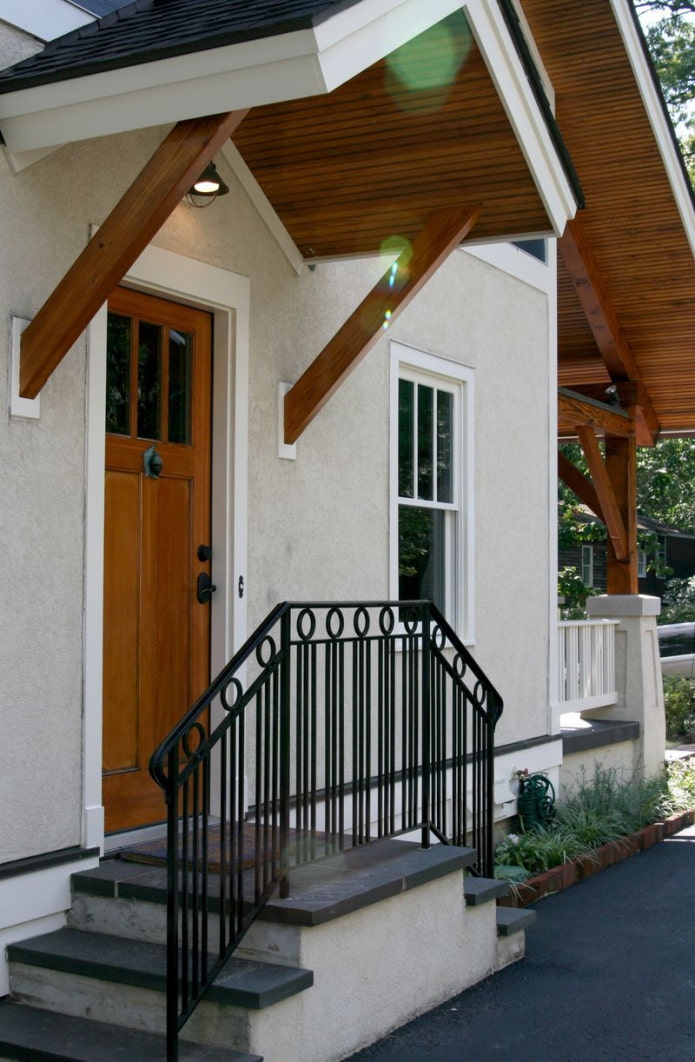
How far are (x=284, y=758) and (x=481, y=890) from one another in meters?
1.61

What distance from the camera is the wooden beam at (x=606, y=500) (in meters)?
11.3

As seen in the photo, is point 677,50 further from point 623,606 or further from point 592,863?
point 592,863

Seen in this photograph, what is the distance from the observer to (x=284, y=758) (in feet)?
14.6

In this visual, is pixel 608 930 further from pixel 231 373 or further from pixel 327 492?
pixel 231 373

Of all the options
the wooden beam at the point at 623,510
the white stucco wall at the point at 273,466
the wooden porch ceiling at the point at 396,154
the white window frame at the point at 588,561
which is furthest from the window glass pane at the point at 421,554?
the white window frame at the point at 588,561

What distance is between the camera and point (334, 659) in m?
4.91

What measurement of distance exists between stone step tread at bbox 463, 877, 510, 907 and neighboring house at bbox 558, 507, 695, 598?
19.1m

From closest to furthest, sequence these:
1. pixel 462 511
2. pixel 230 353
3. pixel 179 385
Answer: pixel 179 385
pixel 230 353
pixel 462 511

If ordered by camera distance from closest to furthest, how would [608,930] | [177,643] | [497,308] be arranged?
[177,643] → [608,930] → [497,308]

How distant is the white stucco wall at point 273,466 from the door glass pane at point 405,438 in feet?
0.87

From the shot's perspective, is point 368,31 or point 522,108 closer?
point 368,31

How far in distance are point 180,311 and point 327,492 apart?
1419 millimetres

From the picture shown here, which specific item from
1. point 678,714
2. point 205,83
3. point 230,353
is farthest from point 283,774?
point 678,714

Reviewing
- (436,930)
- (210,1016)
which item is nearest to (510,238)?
(436,930)
